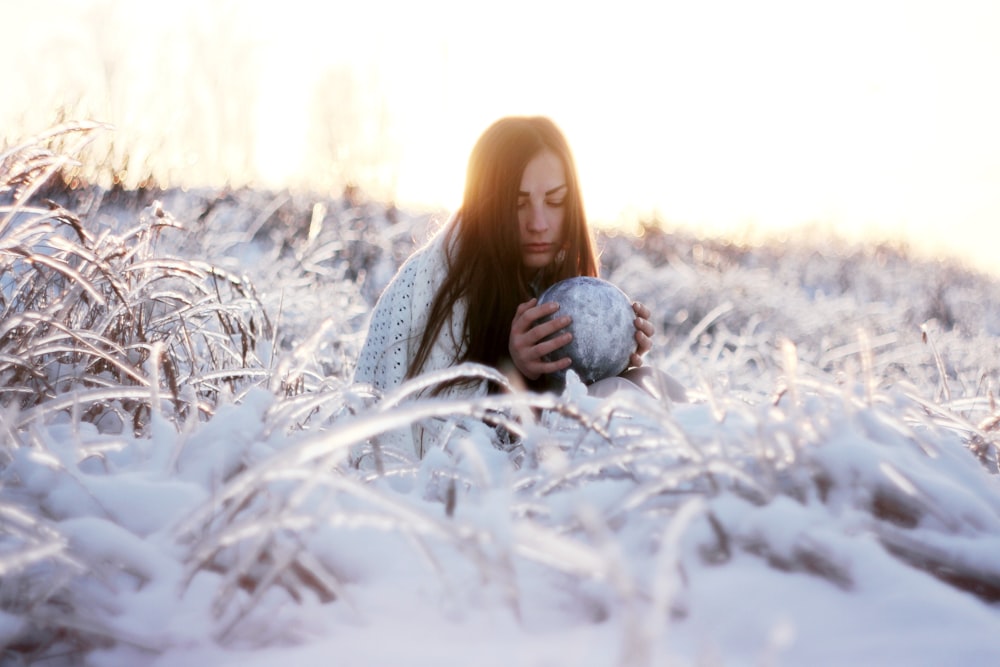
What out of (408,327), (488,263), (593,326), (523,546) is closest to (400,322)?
(408,327)

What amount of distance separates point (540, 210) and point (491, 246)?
26 centimetres

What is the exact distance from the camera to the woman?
3.54m

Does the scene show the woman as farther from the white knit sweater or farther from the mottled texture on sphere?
the mottled texture on sphere

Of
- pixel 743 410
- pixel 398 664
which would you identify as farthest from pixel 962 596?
pixel 398 664

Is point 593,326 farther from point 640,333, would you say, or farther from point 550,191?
point 550,191

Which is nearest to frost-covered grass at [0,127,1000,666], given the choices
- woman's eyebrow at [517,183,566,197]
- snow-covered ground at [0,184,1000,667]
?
snow-covered ground at [0,184,1000,667]

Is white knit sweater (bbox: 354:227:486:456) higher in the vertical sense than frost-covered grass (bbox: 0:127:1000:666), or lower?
lower

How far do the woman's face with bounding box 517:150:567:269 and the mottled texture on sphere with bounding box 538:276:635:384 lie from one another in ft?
1.71

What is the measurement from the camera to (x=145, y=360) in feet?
8.11

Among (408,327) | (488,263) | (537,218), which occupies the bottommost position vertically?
(408,327)

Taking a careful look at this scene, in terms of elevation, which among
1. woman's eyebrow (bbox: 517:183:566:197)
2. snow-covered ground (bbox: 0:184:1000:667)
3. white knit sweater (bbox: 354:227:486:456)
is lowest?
white knit sweater (bbox: 354:227:486:456)

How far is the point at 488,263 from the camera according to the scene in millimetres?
3588

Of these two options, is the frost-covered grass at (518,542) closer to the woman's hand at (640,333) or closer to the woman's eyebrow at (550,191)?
the woman's hand at (640,333)

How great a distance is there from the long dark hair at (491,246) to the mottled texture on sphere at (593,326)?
419 millimetres
